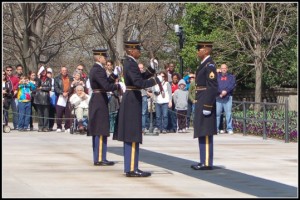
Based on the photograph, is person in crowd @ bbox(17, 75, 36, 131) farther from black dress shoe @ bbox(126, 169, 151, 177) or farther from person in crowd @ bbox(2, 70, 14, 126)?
black dress shoe @ bbox(126, 169, 151, 177)

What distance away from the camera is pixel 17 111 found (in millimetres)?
24750

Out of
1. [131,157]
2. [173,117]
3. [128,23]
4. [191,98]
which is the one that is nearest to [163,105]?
[173,117]

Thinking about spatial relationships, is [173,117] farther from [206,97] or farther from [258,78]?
[206,97]

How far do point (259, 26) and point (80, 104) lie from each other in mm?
9011

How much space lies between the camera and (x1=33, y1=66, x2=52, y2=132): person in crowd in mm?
24281

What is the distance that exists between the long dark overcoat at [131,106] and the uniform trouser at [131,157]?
11 cm

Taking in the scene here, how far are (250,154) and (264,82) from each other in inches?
601

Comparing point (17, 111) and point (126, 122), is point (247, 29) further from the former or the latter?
point (126, 122)

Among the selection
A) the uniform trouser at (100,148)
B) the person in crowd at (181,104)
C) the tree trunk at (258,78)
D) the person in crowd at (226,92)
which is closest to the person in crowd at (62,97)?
the person in crowd at (181,104)

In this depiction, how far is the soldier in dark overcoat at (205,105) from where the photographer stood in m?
14.6

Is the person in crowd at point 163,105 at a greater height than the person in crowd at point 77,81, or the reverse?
the person in crowd at point 77,81

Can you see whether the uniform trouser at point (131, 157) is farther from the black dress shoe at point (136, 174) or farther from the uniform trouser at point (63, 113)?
the uniform trouser at point (63, 113)

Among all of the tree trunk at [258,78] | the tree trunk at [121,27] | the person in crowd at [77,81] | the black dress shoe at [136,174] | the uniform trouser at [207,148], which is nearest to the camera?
the black dress shoe at [136,174]

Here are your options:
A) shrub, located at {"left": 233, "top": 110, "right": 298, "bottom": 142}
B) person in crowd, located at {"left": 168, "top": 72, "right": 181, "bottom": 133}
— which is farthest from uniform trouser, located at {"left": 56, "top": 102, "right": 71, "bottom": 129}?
shrub, located at {"left": 233, "top": 110, "right": 298, "bottom": 142}
